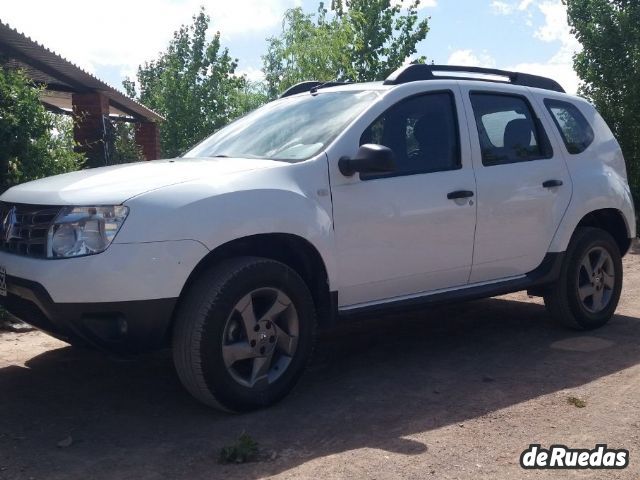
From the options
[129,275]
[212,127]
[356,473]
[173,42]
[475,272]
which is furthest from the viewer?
[173,42]

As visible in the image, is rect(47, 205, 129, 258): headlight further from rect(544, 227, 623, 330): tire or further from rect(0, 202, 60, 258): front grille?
rect(544, 227, 623, 330): tire

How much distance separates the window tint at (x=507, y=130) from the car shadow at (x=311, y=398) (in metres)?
1.37

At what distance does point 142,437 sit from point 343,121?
2.17 m

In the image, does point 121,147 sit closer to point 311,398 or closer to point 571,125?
point 571,125

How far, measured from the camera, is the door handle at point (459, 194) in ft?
16.4

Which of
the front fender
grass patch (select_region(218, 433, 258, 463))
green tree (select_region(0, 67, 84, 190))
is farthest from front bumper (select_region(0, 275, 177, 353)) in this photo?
green tree (select_region(0, 67, 84, 190))

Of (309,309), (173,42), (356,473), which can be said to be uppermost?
(173,42)

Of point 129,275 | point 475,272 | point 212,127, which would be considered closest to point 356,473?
point 129,275

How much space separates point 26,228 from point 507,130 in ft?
10.8

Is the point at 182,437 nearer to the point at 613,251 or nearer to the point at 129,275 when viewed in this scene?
the point at 129,275

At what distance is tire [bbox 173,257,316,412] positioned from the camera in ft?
13.0

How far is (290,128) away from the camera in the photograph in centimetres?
503

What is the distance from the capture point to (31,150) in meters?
8.04

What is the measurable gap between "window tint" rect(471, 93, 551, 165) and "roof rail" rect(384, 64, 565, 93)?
270mm
